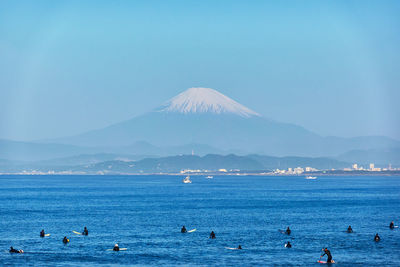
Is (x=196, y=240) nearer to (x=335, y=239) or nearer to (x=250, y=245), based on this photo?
(x=250, y=245)

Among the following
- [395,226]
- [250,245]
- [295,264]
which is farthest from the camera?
[395,226]

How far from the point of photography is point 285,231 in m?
93.2

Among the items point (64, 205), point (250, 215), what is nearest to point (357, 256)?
point (250, 215)

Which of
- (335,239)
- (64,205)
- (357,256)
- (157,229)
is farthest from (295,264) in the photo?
(64,205)

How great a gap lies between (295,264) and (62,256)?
78.9ft

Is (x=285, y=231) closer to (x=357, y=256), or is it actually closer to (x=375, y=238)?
(x=375, y=238)

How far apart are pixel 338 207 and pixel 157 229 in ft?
189

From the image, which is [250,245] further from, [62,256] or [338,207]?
[338,207]

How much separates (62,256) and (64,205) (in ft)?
254

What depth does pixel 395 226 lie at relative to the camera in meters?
100

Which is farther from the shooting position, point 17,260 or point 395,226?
point 395,226

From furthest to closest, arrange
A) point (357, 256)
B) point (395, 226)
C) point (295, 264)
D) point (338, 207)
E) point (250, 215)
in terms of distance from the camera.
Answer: point (338, 207), point (250, 215), point (395, 226), point (357, 256), point (295, 264)

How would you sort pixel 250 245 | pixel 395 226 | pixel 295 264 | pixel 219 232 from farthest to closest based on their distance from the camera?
pixel 395 226, pixel 219 232, pixel 250 245, pixel 295 264

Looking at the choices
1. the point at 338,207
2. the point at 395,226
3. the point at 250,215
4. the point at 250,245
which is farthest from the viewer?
the point at 338,207
